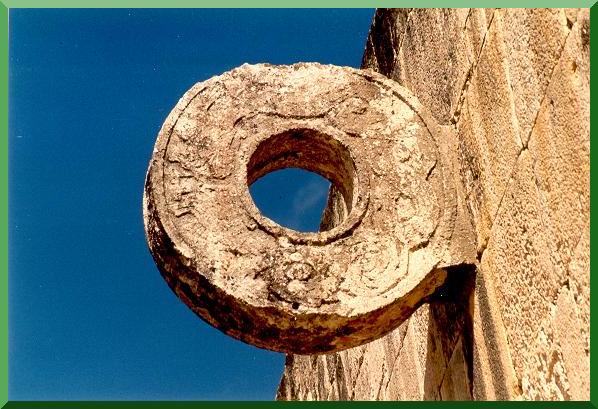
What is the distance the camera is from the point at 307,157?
3785mm

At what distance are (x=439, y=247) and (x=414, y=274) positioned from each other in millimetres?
164

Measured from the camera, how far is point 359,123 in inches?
142

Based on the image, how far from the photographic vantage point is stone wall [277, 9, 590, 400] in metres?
2.59

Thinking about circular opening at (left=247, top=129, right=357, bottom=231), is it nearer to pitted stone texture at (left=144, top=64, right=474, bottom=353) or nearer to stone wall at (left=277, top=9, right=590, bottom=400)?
pitted stone texture at (left=144, top=64, right=474, bottom=353)

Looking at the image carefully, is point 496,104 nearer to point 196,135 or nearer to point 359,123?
point 359,123

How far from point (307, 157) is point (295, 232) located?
55 cm

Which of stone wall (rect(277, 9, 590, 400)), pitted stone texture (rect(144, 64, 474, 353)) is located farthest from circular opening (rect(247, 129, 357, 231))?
stone wall (rect(277, 9, 590, 400))

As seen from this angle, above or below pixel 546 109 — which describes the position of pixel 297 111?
above

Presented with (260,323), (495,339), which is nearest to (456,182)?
(495,339)

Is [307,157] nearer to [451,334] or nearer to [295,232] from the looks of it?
[295,232]

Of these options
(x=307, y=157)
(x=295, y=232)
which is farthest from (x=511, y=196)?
(x=307, y=157)
